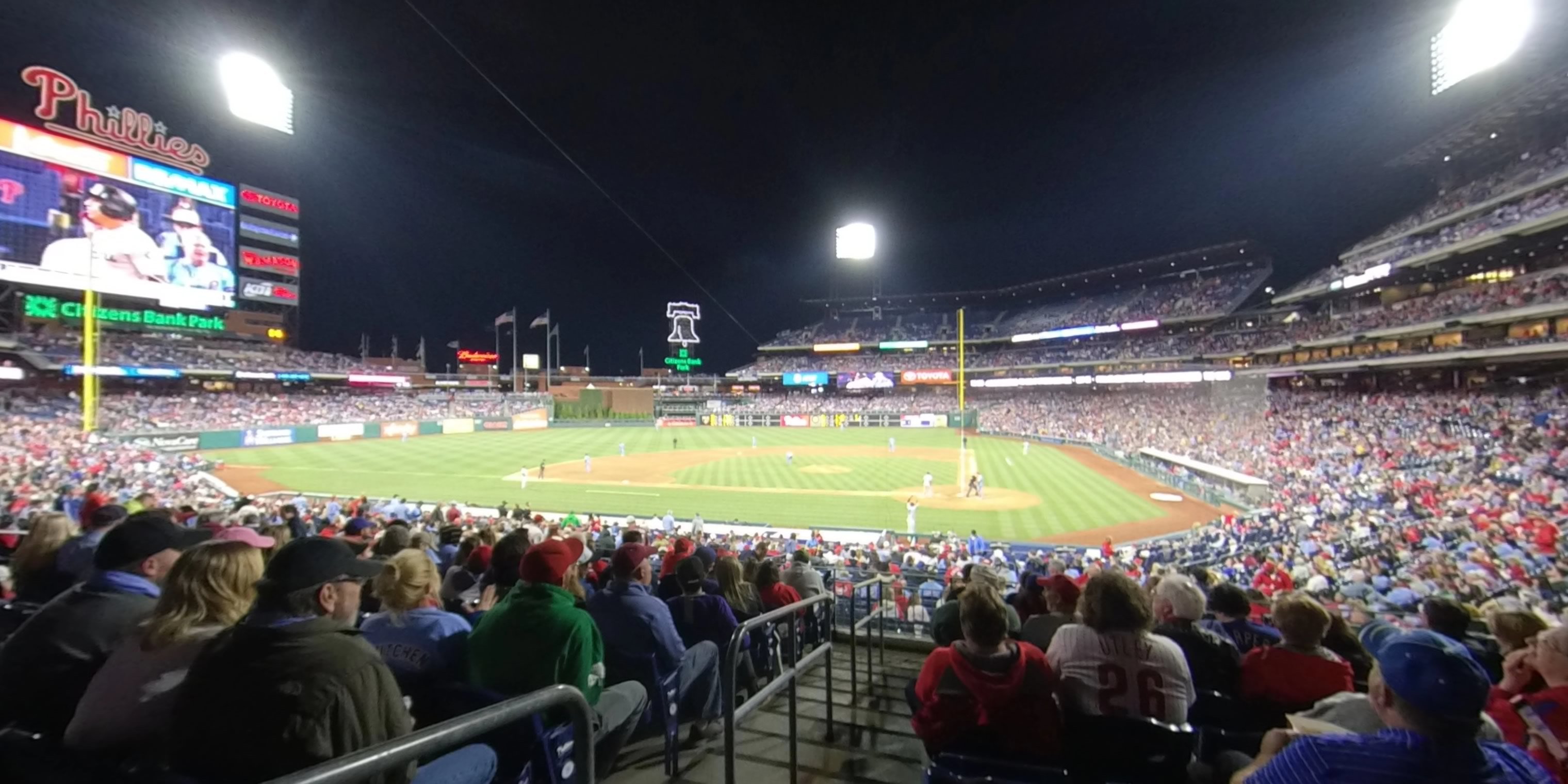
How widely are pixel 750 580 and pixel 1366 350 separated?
37401 millimetres

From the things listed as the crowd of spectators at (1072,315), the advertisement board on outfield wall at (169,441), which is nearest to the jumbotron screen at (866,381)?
the crowd of spectators at (1072,315)

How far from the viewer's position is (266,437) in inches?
1697

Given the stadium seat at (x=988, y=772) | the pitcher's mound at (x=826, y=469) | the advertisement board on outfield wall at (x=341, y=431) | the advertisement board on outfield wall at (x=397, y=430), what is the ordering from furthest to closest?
1. the advertisement board on outfield wall at (x=397, y=430)
2. the advertisement board on outfield wall at (x=341, y=431)
3. the pitcher's mound at (x=826, y=469)
4. the stadium seat at (x=988, y=772)

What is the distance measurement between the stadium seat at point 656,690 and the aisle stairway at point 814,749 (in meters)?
0.16

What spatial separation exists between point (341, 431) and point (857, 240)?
47606mm

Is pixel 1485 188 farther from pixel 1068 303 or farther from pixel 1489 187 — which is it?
pixel 1068 303

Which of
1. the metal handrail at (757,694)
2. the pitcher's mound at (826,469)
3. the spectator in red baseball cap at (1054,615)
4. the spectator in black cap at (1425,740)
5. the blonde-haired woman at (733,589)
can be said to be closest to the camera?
the spectator in black cap at (1425,740)

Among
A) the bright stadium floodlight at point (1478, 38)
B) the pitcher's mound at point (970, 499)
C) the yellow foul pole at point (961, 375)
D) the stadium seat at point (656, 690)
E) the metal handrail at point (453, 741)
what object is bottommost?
the pitcher's mound at point (970, 499)

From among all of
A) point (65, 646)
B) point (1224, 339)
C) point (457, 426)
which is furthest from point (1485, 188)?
point (457, 426)

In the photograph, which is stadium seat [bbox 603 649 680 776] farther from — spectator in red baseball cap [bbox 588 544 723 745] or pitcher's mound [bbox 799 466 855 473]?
pitcher's mound [bbox 799 466 855 473]

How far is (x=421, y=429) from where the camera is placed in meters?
54.4

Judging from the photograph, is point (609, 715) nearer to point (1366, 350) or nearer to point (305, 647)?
point (305, 647)

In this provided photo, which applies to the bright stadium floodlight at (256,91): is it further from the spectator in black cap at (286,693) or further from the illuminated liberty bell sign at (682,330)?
the illuminated liberty bell sign at (682,330)

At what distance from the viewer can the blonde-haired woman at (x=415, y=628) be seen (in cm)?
305
